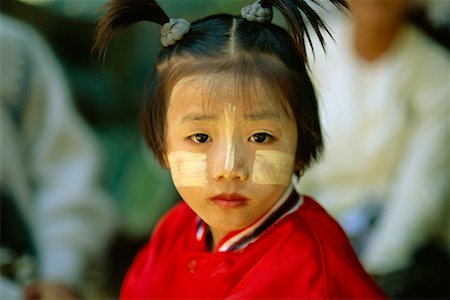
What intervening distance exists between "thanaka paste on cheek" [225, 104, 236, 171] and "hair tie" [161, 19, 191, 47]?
0.12 metres

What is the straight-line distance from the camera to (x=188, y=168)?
88cm

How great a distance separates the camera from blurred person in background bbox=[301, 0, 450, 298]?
174 cm

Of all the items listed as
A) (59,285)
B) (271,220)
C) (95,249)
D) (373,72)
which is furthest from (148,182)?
(271,220)

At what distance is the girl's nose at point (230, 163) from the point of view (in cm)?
83

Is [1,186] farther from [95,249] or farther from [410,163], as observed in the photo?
[410,163]

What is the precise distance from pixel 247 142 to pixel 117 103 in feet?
4.58

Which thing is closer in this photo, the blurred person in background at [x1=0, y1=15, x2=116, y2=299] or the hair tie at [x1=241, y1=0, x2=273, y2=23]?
the hair tie at [x1=241, y1=0, x2=273, y2=23]

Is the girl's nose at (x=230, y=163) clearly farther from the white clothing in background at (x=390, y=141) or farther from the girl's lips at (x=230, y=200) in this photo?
the white clothing in background at (x=390, y=141)

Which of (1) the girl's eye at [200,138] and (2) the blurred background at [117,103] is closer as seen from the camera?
(1) the girl's eye at [200,138]

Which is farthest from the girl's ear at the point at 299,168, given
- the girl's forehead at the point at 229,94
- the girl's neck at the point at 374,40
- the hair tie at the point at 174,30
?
the girl's neck at the point at 374,40

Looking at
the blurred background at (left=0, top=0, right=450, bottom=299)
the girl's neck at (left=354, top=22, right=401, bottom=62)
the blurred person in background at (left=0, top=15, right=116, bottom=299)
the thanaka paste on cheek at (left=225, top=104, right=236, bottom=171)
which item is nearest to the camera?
the thanaka paste on cheek at (left=225, top=104, right=236, bottom=171)

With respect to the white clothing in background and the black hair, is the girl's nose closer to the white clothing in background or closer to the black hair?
the black hair

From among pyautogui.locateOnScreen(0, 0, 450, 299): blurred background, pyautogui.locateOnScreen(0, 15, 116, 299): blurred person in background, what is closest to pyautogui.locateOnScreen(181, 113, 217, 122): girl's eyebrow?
pyautogui.locateOnScreen(0, 15, 116, 299): blurred person in background

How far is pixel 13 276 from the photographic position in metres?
1.56
